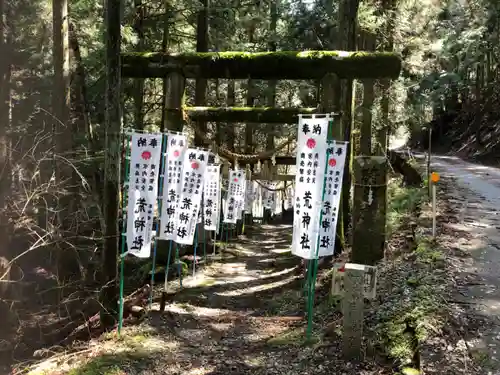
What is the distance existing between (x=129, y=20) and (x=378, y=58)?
800 centimetres

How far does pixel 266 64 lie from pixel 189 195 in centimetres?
285

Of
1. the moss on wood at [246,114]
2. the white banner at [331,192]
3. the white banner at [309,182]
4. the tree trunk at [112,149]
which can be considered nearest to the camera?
the white banner at [309,182]

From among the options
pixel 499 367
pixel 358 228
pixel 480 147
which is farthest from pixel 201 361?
pixel 480 147

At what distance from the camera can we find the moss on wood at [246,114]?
9.58 m

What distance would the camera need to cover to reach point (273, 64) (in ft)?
27.2

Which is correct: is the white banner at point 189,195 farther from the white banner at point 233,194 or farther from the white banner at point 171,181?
the white banner at point 233,194

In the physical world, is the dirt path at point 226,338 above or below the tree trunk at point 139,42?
below

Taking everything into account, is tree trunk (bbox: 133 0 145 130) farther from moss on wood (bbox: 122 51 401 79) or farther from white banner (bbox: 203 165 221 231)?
moss on wood (bbox: 122 51 401 79)

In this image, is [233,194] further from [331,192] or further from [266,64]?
[331,192]

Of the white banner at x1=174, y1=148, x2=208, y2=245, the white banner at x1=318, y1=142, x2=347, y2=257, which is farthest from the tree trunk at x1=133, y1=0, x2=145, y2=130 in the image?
the white banner at x1=318, y1=142, x2=347, y2=257

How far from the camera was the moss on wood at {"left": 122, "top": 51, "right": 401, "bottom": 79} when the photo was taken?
7906 mm

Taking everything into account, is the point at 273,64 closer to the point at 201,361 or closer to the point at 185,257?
the point at 201,361

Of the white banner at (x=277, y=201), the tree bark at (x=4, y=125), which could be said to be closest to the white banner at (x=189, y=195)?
the tree bark at (x=4, y=125)

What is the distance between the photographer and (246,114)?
9.81 m
